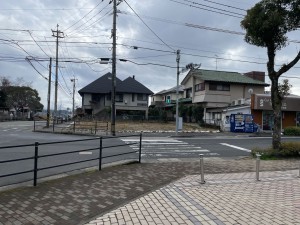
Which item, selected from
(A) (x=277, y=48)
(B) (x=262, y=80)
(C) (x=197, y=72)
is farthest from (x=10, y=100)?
(A) (x=277, y=48)

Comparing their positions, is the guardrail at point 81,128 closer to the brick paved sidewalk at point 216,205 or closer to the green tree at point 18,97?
the brick paved sidewalk at point 216,205

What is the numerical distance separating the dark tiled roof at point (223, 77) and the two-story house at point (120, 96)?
613 inches

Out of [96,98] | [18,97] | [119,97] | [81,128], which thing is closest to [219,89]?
[119,97]

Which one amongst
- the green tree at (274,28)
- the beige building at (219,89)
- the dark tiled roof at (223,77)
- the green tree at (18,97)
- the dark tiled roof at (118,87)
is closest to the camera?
the green tree at (274,28)

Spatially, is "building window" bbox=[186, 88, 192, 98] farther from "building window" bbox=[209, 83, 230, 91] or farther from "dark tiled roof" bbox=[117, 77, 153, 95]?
"dark tiled roof" bbox=[117, 77, 153, 95]

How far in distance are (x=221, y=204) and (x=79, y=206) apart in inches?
106

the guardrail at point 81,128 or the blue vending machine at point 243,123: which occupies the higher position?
the blue vending machine at point 243,123

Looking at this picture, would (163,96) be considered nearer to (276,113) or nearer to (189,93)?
(189,93)

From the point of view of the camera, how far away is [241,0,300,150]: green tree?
14.6 metres

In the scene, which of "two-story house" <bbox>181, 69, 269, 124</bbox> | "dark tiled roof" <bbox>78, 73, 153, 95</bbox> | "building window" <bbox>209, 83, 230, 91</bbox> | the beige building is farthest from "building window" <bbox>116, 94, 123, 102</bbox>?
"building window" <bbox>209, 83, 230, 91</bbox>

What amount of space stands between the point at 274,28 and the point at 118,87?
51.0 meters

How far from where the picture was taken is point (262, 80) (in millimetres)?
53125

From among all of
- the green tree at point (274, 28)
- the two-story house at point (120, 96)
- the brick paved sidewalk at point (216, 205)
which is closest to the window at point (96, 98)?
the two-story house at point (120, 96)

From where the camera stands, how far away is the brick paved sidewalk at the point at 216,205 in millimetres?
5776
